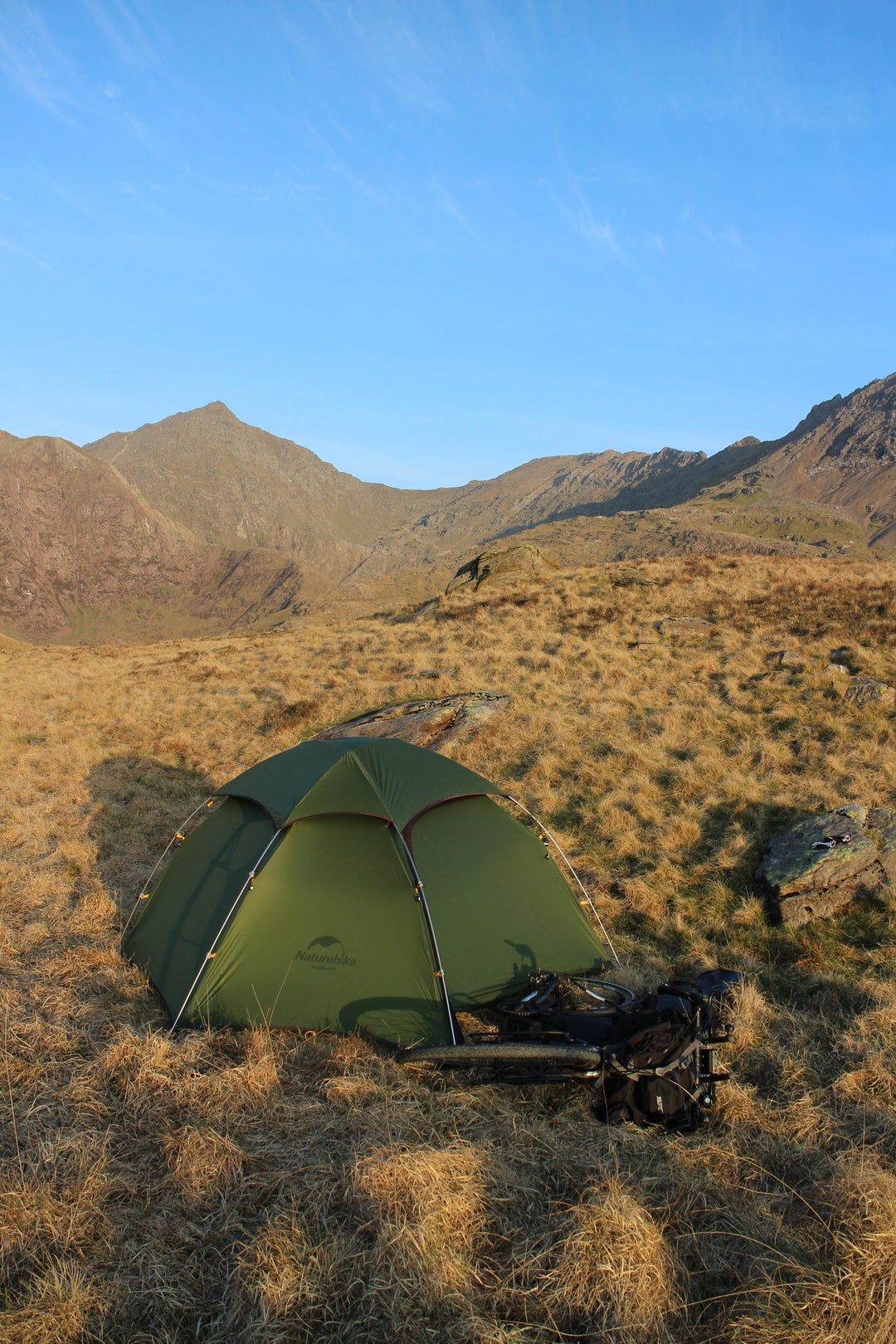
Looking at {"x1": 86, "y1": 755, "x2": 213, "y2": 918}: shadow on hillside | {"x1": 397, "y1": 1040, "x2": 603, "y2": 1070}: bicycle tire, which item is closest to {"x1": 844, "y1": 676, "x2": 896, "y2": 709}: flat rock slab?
{"x1": 397, "y1": 1040, "x2": 603, "y2": 1070}: bicycle tire

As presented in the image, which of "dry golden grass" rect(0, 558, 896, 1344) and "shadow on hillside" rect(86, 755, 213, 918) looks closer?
"dry golden grass" rect(0, 558, 896, 1344)

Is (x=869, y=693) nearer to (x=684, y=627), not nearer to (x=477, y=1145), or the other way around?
(x=684, y=627)

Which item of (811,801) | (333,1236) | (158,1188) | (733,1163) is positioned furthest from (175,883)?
(811,801)

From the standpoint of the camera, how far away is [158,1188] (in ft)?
14.0

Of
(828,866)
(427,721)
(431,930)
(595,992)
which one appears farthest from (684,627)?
(431,930)

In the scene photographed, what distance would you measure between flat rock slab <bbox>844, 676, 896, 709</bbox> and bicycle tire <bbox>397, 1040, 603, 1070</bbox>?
10.6 m

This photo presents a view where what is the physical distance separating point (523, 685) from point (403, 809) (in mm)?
10075

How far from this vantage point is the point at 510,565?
1282 inches

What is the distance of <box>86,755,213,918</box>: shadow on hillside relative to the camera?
9523mm

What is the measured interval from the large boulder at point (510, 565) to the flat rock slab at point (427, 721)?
17.8m

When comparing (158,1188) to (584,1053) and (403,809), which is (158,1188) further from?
(403,809)

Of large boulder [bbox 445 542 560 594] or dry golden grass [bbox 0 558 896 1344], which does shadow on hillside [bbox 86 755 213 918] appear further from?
large boulder [bbox 445 542 560 594]

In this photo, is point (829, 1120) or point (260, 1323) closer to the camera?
point (260, 1323)

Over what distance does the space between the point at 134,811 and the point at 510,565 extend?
77.1 feet
